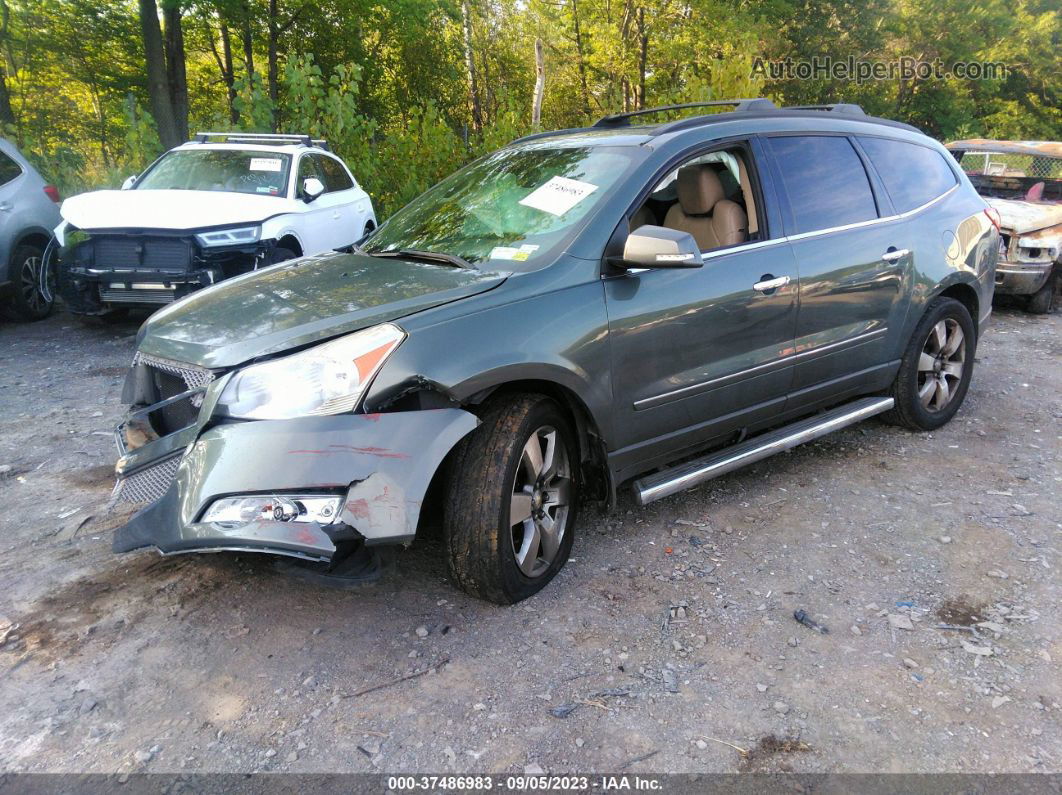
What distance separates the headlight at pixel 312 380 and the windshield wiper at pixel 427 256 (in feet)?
2.33

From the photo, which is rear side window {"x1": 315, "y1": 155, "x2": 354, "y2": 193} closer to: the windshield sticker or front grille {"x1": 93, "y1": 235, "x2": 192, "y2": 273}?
front grille {"x1": 93, "y1": 235, "x2": 192, "y2": 273}

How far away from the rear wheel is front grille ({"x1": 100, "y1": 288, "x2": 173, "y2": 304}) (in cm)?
173

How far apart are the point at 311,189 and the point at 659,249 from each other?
221 inches

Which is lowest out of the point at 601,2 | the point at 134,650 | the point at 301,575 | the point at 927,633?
the point at 927,633

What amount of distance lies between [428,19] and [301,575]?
2062cm

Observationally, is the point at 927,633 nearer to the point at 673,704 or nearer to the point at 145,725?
the point at 673,704

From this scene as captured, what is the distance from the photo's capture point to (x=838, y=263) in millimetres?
3984

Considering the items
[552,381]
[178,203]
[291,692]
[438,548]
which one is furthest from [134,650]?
[178,203]

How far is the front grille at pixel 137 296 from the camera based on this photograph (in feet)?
21.7

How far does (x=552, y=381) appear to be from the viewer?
2.96 m

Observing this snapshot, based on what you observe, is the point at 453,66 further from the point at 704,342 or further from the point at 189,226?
the point at 704,342

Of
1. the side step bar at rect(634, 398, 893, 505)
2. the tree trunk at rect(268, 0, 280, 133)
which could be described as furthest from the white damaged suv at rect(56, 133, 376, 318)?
the tree trunk at rect(268, 0, 280, 133)

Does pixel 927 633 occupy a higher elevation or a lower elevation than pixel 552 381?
lower

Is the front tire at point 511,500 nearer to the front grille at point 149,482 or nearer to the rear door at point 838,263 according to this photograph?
the front grille at point 149,482
